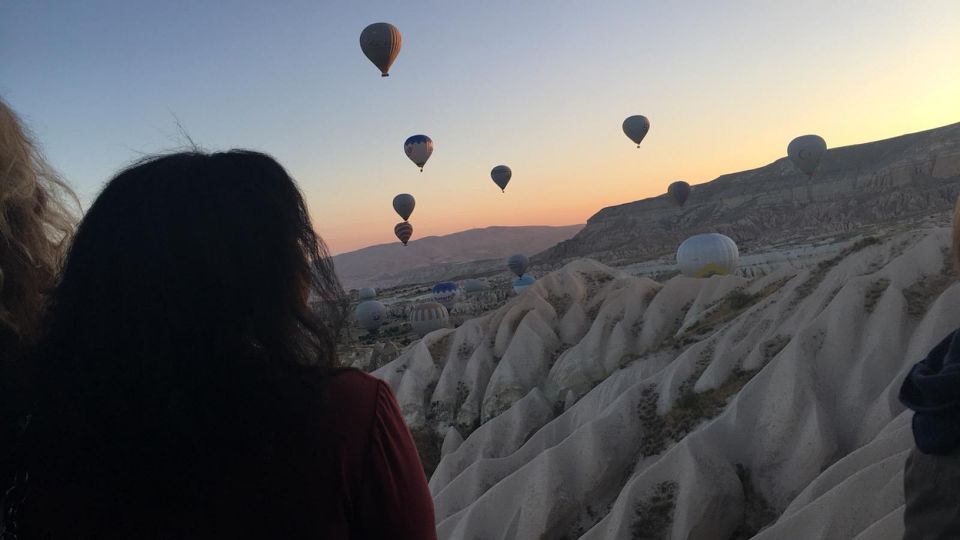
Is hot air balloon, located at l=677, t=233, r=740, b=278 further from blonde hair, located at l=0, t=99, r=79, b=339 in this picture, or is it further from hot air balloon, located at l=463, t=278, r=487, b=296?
hot air balloon, located at l=463, t=278, r=487, b=296

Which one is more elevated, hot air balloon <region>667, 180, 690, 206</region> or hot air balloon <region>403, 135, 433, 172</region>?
hot air balloon <region>403, 135, 433, 172</region>

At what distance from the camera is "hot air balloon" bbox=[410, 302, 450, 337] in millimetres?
50188

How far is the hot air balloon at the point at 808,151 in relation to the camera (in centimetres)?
5672

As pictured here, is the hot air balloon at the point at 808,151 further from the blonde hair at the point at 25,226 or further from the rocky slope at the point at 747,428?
the blonde hair at the point at 25,226

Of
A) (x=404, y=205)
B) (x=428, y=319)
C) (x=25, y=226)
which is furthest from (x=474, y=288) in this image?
(x=25, y=226)

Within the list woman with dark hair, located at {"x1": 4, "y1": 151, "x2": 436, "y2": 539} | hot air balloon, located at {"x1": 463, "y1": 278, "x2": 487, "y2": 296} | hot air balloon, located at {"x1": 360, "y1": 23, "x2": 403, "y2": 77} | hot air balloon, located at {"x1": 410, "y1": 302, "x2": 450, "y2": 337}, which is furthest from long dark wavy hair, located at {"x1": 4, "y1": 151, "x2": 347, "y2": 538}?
hot air balloon, located at {"x1": 463, "y1": 278, "x2": 487, "y2": 296}

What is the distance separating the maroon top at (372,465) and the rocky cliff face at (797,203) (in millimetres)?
76513

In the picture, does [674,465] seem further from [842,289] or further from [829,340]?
[842,289]

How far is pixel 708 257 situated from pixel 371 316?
3286 centimetres

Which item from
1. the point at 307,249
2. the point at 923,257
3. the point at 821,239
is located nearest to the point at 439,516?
the point at 923,257

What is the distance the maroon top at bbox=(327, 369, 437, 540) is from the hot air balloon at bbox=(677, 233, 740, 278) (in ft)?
119

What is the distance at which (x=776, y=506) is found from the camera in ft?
42.3

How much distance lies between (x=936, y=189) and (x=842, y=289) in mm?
74108

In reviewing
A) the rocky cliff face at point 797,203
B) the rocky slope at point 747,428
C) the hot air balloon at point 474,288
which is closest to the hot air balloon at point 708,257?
the rocky slope at point 747,428
